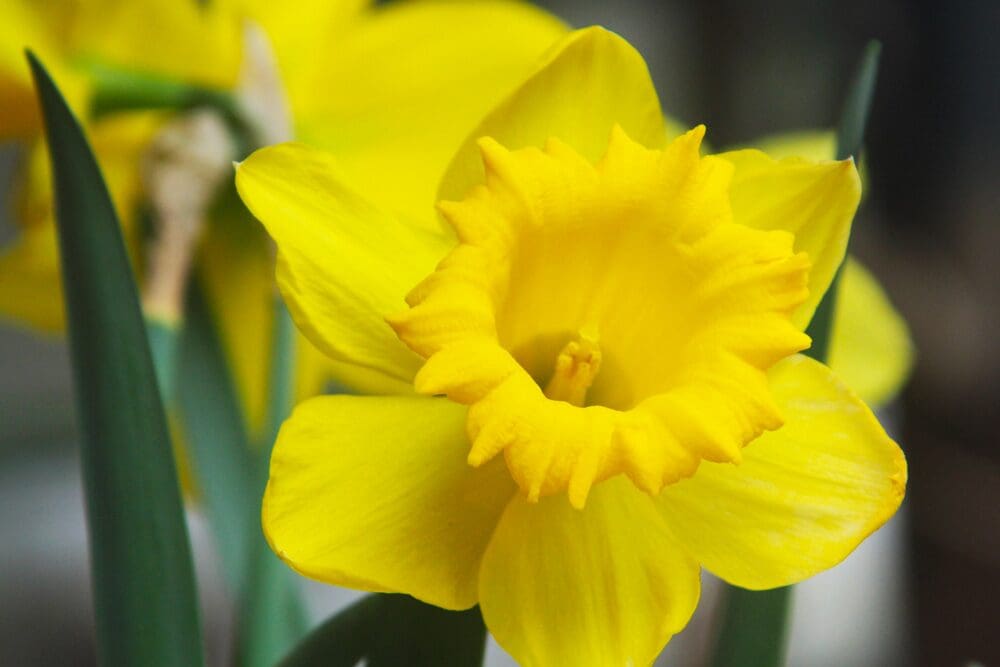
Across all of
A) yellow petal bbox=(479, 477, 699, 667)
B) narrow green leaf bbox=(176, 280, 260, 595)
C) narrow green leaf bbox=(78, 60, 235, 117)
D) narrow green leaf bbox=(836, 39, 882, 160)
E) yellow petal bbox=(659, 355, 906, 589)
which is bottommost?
narrow green leaf bbox=(176, 280, 260, 595)

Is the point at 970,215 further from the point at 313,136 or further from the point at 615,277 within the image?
the point at 615,277

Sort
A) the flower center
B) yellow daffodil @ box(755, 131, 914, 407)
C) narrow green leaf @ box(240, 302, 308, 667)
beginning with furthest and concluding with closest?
yellow daffodil @ box(755, 131, 914, 407) → narrow green leaf @ box(240, 302, 308, 667) → the flower center

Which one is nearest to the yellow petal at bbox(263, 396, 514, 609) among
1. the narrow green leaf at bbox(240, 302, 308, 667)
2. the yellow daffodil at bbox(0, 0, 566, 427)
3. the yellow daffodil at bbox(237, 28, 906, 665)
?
the yellow daffodil at bbox(237, 28, 906, 665)

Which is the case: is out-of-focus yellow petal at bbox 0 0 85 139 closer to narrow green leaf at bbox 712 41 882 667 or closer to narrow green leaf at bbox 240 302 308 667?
narrow green leaf at bbox 240 302 308 667

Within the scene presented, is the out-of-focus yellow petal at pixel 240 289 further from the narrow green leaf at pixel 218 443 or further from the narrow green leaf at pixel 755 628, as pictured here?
the narrow green leaf at pixel 755 628

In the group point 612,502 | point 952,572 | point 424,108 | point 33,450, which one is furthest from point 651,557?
point 952,572

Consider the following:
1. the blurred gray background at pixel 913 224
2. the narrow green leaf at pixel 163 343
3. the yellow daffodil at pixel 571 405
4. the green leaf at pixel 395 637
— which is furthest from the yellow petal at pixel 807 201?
the blurred gray background at pixel 913 224
